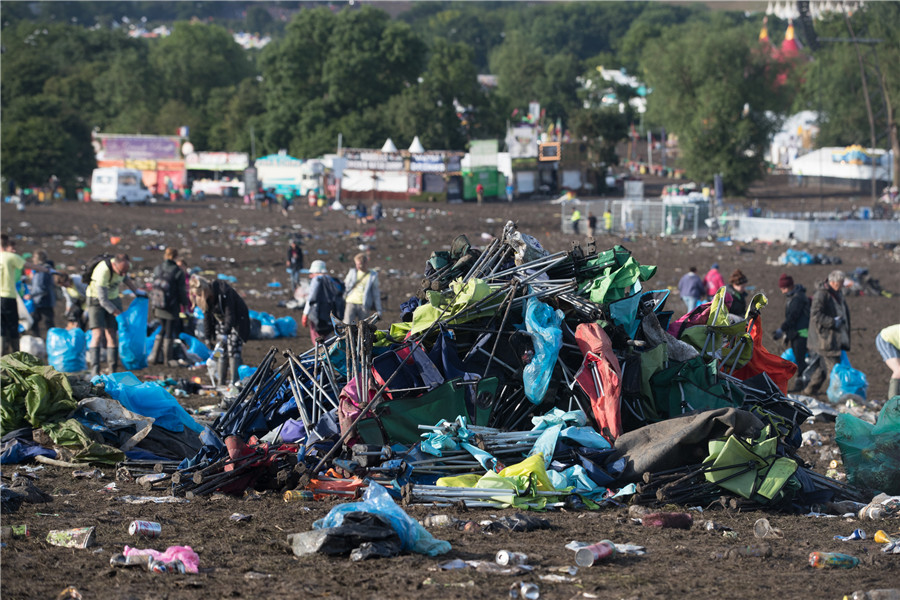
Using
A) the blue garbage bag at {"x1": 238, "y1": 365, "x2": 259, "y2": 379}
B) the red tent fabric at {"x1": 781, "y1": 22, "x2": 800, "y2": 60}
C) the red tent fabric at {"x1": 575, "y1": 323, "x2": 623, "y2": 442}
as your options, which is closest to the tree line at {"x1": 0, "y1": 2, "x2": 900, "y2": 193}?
the red tent fabric at {"x1": 781, "y1": 22, "x2": 800, "y2": 60}

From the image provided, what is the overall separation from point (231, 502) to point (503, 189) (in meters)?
46.4

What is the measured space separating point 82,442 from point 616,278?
13.5ft

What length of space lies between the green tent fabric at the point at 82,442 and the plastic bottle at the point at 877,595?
5143 millimetres

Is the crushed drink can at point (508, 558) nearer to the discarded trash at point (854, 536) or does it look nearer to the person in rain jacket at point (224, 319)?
the discarded trash at point (854, 536)

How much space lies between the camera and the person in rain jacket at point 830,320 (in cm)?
1062

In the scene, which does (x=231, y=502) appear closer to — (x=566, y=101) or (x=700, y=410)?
(x=700, y=410)

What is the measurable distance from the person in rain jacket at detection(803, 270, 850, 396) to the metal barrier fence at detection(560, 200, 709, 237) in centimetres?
2018

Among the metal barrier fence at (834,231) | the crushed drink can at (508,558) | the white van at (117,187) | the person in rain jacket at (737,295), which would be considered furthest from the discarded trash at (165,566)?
the white van at (117,187)

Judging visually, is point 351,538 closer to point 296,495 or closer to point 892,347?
point 296,495

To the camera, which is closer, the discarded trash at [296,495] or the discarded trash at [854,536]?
the discarded trash at [854,536]

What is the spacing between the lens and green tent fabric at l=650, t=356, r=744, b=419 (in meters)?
7.06

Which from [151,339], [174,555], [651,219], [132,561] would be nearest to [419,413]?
[174,555]

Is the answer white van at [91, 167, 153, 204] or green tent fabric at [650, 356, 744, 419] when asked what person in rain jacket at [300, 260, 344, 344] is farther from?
white van at [91, 167, 153, 204]

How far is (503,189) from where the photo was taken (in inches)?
2037
